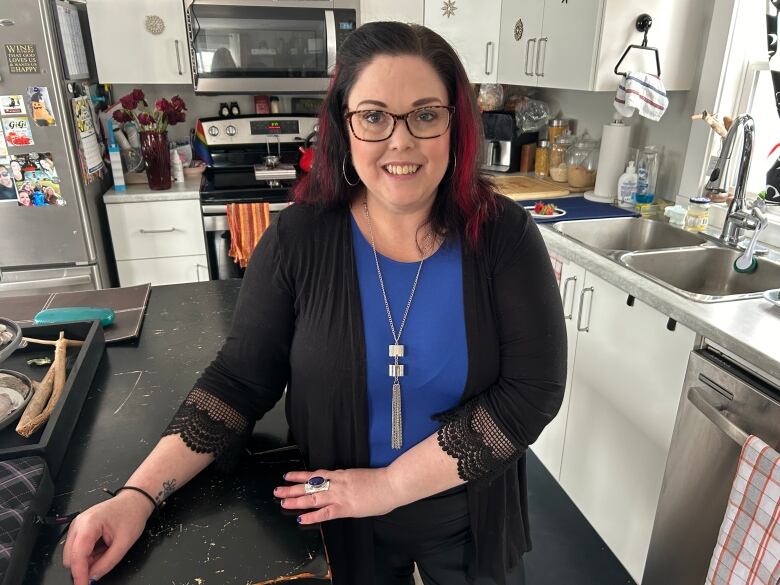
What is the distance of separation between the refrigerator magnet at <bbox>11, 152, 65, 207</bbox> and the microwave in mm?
787

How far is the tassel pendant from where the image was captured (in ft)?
3.15

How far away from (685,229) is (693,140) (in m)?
0.37

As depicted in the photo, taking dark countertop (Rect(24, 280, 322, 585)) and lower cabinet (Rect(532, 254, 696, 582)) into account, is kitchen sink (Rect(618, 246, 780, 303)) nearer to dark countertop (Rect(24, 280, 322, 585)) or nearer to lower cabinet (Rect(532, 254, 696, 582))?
lower cabinet (Rect(532, 254, 696, 582))

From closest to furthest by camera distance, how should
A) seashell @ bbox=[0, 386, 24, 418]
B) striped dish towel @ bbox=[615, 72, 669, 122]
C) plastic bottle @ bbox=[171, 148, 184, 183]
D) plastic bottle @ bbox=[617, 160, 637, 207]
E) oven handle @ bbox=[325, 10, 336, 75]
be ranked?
seashell @ bbox=[0, 386, 24, 418] < striped dish towel @ bbox=[615, 72, 669, 122] < plastic bottle @ bbox=[617, 160, 637, 207] < oven handle @ bbox=[325, 10, 336, 75] < plastic bottle @ bbox=[171, 148, 184, 183]

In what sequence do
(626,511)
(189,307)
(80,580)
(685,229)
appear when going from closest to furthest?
(80,580), (189,307), (626,511), (685,229)

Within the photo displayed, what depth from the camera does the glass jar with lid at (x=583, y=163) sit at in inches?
102

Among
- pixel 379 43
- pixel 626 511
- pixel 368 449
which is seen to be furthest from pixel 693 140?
pixel 368 449

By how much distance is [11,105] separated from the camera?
230 cm

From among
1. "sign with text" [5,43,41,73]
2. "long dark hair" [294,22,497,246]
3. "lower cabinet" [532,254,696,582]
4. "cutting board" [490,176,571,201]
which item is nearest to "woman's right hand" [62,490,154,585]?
"long dark hair" [294,22,497,246]

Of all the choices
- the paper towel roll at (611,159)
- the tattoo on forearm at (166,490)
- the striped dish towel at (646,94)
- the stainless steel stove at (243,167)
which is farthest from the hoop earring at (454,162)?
the stainless steel stove at (243,167)

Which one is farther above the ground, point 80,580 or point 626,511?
point 80,580

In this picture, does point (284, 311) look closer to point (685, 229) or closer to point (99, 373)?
point (99, 373)

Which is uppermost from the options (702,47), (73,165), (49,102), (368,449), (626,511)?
(702,47)

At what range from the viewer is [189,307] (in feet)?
4.69
